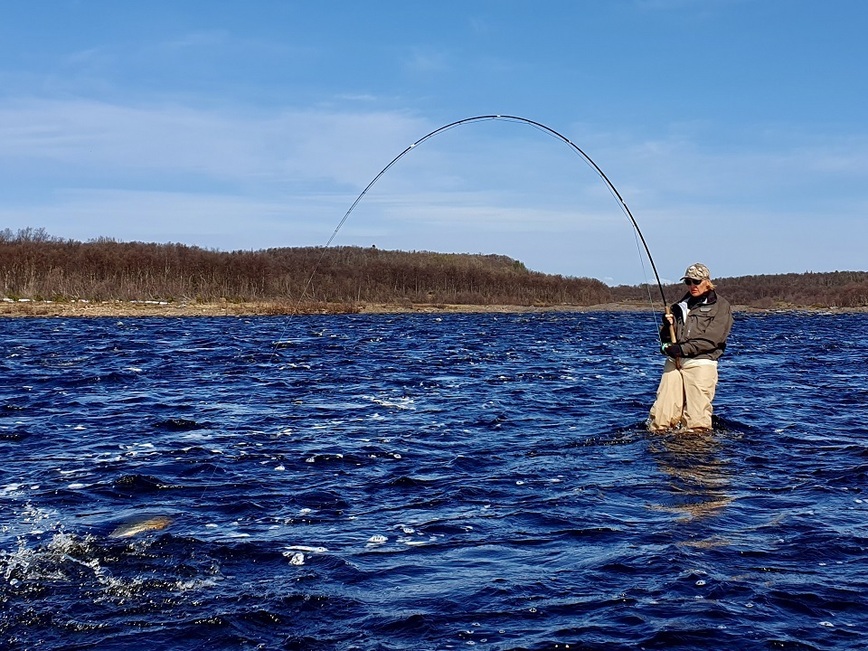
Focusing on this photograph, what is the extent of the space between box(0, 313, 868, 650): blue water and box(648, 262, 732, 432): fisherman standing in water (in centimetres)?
53

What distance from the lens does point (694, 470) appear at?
34.6 feet

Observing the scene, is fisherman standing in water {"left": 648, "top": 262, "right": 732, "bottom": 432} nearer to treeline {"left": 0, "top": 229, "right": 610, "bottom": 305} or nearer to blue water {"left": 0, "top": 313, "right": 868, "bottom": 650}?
blue water {"left": 0, "top": 313, "right": 868, "bottom": 650}

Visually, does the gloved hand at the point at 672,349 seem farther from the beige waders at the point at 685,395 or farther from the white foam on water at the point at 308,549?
the white foam on water at the point at 308,549

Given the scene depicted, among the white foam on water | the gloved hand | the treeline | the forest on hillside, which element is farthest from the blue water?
the treeline

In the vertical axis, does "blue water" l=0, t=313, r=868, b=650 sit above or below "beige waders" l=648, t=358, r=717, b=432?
below

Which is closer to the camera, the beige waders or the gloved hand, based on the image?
the gloved hand

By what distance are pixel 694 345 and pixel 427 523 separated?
582 centimetres

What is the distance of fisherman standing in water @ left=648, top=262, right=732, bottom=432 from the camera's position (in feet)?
40.2

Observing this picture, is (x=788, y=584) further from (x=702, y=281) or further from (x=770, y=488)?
(x=702, y=281)

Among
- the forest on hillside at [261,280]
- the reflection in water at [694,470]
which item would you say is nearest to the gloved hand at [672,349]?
the reflection in water at [694,470]

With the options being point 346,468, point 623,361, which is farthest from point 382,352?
point 346,468

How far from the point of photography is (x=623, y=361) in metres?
29.9

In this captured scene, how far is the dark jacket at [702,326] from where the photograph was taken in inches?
481

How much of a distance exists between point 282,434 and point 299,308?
253 feet
